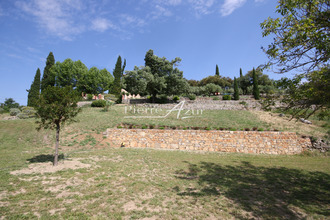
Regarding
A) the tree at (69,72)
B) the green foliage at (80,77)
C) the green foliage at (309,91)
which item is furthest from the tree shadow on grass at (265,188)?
the tree at (69,72)

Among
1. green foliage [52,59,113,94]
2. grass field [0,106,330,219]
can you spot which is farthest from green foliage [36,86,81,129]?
green foliage [52,59,113,94]

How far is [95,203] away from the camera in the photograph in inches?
178

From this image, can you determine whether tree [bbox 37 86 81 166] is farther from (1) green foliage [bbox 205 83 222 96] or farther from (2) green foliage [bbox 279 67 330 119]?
(1) green foliage [bbox 205 83 222 96]

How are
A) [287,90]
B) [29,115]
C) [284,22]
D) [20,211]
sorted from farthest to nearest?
[29,115], [287,90], [284,22], [20,211]

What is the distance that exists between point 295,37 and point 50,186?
9.49m

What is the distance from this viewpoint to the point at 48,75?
133ft

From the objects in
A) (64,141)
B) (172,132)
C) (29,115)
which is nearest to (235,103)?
(172,132)

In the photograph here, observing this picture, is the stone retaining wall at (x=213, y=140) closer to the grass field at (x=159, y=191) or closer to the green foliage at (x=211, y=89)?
the grass field at (x=159, y=191)

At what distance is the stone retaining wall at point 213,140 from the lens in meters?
14.1

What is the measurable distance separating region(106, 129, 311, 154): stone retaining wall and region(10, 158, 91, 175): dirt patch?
259 inches

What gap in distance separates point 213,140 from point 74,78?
Answer: 40.1m

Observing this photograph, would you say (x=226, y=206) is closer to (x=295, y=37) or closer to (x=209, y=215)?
(x=209, y=215)

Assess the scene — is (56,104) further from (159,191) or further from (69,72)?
(69,72)

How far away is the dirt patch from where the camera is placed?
691 centimetres
